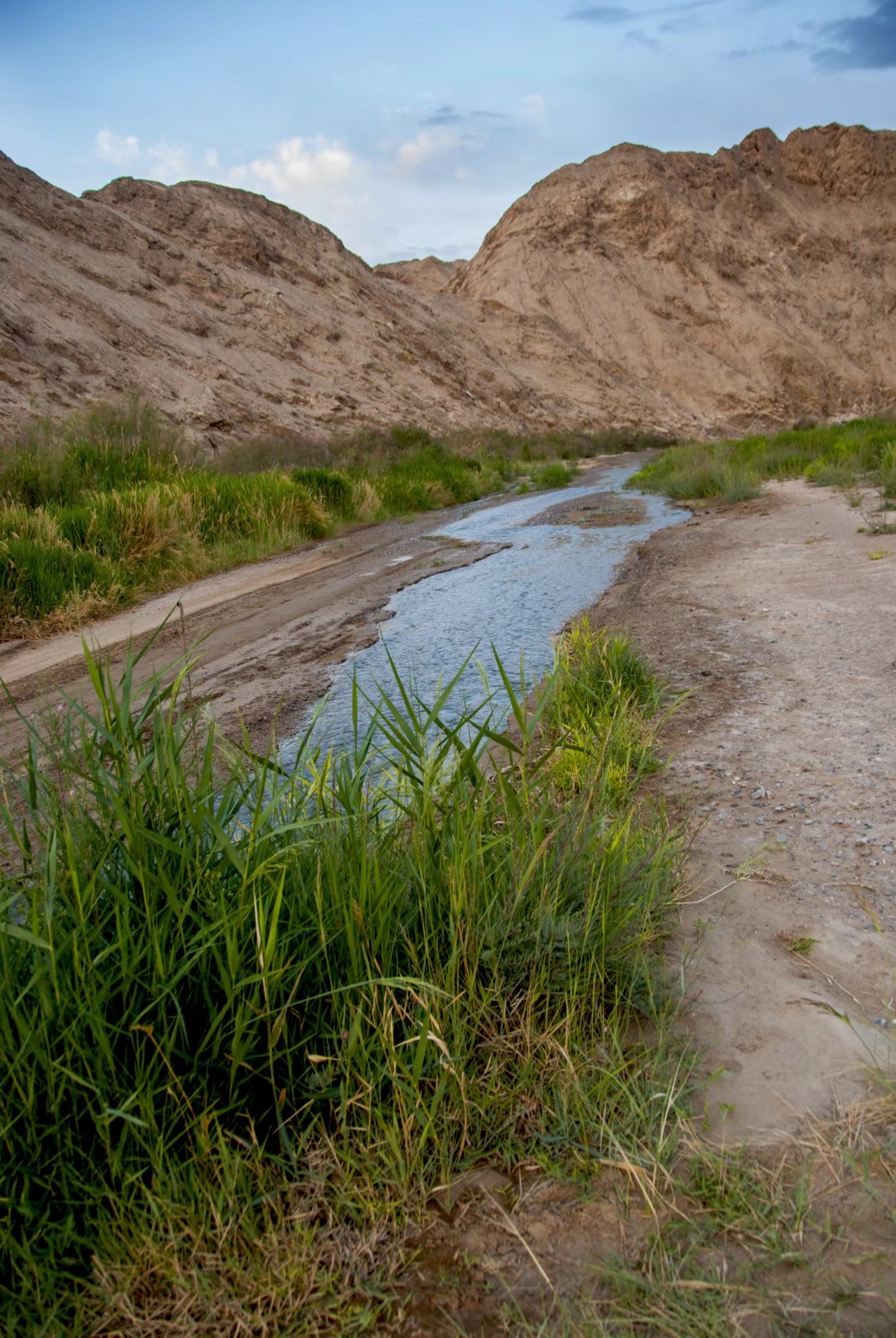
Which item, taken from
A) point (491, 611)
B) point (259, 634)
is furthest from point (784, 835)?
point (259, 634)

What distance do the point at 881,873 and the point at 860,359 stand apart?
49.8m

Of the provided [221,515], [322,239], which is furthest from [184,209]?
[221,515]

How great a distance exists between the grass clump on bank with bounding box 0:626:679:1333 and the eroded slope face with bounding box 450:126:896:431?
42510mm

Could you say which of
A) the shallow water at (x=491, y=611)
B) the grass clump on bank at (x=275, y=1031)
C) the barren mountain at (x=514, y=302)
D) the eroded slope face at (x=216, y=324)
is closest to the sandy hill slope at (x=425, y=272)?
the barren mountain at (x=514, y=302)

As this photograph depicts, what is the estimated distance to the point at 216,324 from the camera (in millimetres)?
26078

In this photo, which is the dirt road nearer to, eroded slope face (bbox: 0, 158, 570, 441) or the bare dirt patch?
the bare dirt patch

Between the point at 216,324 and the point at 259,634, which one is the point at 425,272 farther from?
the point at 259,634

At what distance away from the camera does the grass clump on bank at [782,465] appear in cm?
1272

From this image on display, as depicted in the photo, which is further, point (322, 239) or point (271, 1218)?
point (322, 239)

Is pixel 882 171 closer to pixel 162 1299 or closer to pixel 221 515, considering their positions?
pixel 221 515

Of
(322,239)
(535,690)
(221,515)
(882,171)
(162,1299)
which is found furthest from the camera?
(882,171)

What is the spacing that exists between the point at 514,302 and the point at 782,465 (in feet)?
102

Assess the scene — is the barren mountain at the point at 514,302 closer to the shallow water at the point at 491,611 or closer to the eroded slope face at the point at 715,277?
the eroded slope face at the point at 715,277

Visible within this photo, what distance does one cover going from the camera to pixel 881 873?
2.34m
